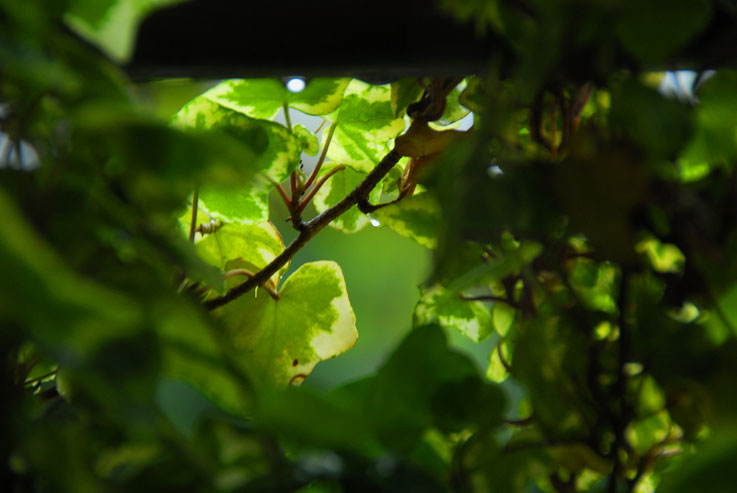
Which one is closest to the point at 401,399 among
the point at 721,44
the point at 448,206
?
the point at 448,206

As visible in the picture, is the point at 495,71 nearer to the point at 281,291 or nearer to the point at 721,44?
the point at 721,44

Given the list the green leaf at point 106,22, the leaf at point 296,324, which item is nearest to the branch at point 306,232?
the leaf at point 296,324

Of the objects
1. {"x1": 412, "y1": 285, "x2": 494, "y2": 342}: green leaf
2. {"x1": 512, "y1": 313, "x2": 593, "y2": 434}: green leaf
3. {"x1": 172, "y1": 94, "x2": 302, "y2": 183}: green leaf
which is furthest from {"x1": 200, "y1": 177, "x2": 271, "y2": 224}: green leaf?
{"x1": 512, "y1": 313, "x2": 593, "y2": 434}: green leaf

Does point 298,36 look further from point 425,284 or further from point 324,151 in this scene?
point 324,151

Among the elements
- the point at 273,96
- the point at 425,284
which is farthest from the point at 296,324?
the point at 425,284

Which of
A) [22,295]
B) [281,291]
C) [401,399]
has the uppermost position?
[22,295]
